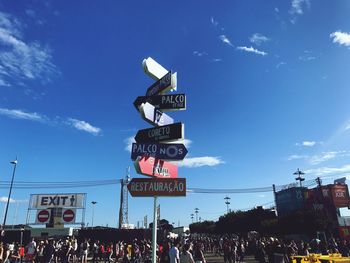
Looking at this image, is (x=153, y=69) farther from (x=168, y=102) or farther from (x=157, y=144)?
(x=157, y=144)

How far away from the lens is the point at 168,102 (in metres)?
9.30

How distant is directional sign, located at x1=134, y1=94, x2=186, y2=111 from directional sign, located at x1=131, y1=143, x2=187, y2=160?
118 cm

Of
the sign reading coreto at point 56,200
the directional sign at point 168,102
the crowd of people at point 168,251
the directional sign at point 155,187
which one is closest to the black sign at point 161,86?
the directional sign at point 168,102

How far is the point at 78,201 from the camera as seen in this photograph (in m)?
43.2

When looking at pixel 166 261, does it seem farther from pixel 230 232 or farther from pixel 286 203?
pixel 230 232

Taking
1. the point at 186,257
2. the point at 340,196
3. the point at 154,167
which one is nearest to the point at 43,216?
the point at 186,257

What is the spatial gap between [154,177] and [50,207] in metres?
39.8

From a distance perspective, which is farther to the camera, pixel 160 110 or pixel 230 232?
pixel 230 232

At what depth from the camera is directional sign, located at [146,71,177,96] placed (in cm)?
915

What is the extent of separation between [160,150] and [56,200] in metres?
39.3

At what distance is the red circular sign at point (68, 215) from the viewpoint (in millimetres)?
42406

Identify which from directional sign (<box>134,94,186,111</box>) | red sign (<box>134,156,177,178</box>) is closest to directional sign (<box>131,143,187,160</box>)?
red sign (<box>134,156,177,178</box>)

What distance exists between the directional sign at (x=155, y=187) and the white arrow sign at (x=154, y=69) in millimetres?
2740

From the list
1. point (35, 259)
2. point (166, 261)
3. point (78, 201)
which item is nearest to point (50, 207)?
point (78, 201)
